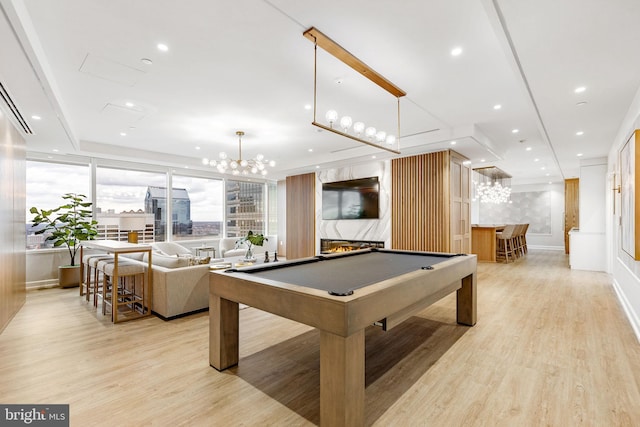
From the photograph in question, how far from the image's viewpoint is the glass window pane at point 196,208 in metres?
7.98

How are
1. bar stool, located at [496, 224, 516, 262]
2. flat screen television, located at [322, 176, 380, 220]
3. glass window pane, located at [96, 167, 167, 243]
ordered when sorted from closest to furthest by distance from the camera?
glass window pane, located at [96, 167, 167, 243], flat screen television, located at [322, 176, 380, 220], bar stool, located at [496, 224, 516, 262]

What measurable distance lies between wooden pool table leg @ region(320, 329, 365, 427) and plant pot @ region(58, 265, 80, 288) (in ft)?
19.9

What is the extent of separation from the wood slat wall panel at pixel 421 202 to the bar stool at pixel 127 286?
16.0 ft

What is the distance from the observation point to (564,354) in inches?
109

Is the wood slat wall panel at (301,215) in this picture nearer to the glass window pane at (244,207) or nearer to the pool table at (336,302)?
the glass window pane at (244,207)

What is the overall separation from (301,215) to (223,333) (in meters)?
6.40

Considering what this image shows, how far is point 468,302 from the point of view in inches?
137

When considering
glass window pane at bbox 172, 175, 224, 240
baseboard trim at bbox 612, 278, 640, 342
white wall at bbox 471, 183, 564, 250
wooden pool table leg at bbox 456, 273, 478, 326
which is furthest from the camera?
white wall at bbox 471, 183, 564, 250

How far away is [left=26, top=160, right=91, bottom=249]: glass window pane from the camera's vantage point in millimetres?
5871

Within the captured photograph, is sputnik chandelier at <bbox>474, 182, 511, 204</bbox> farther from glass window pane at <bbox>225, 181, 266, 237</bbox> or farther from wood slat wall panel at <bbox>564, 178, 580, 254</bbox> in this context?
glass window pane at <bbox>225, 181, 266, 237</bbox>

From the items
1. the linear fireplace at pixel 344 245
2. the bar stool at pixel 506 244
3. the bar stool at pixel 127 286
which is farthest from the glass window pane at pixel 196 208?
the bar stool at pixel 506 244

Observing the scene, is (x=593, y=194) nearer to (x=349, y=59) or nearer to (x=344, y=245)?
(x=344, y=245)

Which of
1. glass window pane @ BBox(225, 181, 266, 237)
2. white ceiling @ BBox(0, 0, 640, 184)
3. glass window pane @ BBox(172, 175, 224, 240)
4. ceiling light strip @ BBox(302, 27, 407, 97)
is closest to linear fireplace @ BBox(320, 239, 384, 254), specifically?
white ceiling @ BBox(0, 0, 640, 184)

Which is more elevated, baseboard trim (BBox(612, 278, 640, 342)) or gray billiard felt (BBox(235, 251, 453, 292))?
gray billiard felt (BBox(235, 251, 453, 292))
